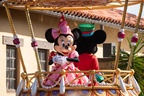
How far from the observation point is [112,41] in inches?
1005

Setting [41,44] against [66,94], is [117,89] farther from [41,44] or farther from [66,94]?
[41,44]

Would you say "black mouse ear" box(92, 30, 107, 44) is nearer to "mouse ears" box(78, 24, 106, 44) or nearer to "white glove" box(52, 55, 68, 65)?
"mouse ears" box(78, 24, 106, 44)

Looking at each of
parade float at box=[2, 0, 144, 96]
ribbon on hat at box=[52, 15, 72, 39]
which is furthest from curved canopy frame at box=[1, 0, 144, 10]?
ribbon on hat at box=[52, 15, 72, 39]

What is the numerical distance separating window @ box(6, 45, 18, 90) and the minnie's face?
34.5 ft

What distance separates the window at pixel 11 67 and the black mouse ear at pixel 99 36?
32.4 ft

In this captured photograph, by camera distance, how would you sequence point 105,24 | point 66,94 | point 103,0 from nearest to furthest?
point 66,94, point 103,0, point 105,24

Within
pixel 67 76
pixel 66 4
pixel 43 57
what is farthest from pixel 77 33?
pixel 43 57

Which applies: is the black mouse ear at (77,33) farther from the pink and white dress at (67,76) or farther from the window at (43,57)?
the window at (43,57)

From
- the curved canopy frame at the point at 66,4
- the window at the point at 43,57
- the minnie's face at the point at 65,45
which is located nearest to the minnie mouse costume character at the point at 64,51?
the minnie's face at the point at 65,45

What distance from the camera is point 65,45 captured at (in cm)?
1080

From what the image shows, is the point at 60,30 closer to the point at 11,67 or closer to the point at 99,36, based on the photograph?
the point at 99,36

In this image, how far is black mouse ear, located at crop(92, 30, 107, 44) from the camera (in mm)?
11438

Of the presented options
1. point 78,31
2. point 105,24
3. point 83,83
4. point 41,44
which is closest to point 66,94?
point 83,83

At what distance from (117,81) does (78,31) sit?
3.44 ft
